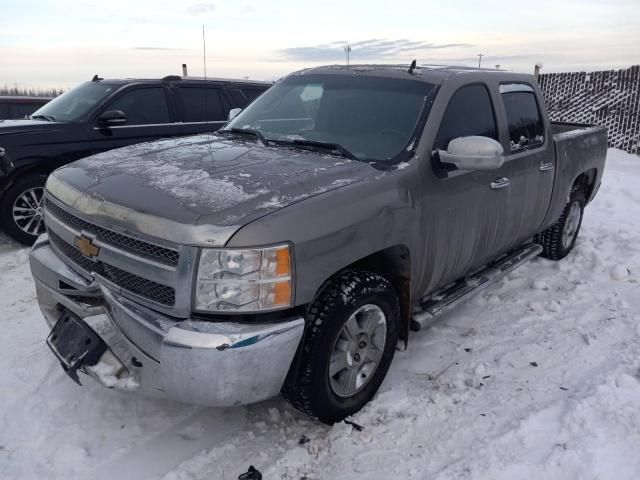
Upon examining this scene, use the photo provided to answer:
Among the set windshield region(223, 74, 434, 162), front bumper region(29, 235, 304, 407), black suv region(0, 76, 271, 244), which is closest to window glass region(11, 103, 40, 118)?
black suv region(0, 76, 271, 244)

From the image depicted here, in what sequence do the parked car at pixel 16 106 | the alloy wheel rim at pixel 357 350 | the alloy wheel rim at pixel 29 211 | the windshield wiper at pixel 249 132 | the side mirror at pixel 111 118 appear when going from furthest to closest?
1. the parked car at pixel 16 106
2. the side mirror at pixel 111 118
3. the alloy wheel rim at pixel 29 211
4. the windshield wiper at pixel 249 132
5. the alloy wheel rim at pixel 357 350

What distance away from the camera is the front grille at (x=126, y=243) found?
7.68 ft

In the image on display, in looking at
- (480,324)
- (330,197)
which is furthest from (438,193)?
(480,324)

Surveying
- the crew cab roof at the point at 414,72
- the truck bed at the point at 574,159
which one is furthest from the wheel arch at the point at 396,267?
the truck bed at the point at 574,159

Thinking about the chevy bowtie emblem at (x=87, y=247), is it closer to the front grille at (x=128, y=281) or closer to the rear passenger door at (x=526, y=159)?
the front grille at (x=128, y=281)

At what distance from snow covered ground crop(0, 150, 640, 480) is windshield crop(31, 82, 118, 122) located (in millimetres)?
3027

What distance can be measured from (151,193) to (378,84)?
182cm

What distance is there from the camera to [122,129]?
6.40 metres

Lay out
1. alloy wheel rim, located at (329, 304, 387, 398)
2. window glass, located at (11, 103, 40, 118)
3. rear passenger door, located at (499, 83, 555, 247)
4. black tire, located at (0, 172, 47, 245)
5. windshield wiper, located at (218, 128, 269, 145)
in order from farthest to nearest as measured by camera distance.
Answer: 1. window glass, located at (11, 103, 40, 118)
2. black tire, located at (0, 172, 47, 245)
3. rear passenger door, located at (499, 83, 555, 247)
4. windshield wiper, located at (218, 128, 269, 145)
5. alloy wheel rim, located at (329, 304, 387, 398)

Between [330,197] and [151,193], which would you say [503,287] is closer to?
[330,197]

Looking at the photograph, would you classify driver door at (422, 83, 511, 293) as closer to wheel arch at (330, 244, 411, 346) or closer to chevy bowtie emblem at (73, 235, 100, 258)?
wheel arch at (330, 244, 411, 346)

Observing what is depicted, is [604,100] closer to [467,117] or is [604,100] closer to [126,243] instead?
[467,117]

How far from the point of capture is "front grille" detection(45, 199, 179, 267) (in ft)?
7.68

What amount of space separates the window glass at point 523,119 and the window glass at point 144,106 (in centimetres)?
435
